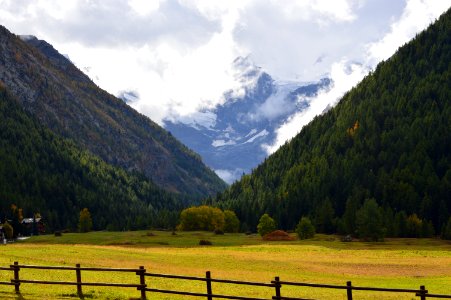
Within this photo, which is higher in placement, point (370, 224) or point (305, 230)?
point (370, 224)

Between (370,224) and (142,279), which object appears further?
(370,224)

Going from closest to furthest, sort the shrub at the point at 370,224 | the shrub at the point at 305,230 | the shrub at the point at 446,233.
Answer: the shrub at the point at 370,224
the shrub at the point at 305,230
the shrub at the point at 446,233

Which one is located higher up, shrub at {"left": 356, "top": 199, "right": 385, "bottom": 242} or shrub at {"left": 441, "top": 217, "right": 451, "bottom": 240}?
shrub at {"left": 356, "top": 199, "right": 385, "bottom": 242}

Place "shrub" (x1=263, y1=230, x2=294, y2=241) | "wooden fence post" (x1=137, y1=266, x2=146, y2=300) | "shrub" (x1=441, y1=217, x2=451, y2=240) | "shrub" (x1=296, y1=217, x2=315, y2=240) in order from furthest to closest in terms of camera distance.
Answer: "shrub" (x1=441, y1=217, x2=451, y2=240) < "shrub" (x1=296, y1=217, x2=315, y2=240) < "shrub" (x1=263, y1=230, x2=294, y2=241) < "wooden fence post" (x1=137, y1=266, x2=146, y2=300)

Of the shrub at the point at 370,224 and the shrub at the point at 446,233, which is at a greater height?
the shrub at the point at 370,224

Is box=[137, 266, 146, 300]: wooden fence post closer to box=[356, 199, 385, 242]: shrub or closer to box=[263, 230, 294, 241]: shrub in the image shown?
box=[263, 230, 294, 241]: shrub

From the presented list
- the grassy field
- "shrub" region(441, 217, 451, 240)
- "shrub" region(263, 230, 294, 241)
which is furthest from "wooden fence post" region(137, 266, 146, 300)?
"shrub" region(441, 217, 451, 240)

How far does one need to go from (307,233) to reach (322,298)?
11645cm

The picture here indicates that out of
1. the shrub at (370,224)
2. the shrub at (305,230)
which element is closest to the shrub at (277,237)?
the shrub at (305,230)

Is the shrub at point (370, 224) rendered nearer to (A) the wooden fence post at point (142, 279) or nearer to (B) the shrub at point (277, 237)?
(B) the shrub at point (277, 237)

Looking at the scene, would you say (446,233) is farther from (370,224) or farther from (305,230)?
(305,230)

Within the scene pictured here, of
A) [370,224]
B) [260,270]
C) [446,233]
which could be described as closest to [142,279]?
[260,270]

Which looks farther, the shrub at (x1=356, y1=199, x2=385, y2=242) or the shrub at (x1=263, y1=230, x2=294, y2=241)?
the shrub at (x1=263, y1=230, x2=294, y2=241)

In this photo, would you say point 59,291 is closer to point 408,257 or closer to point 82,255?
point 82,255
